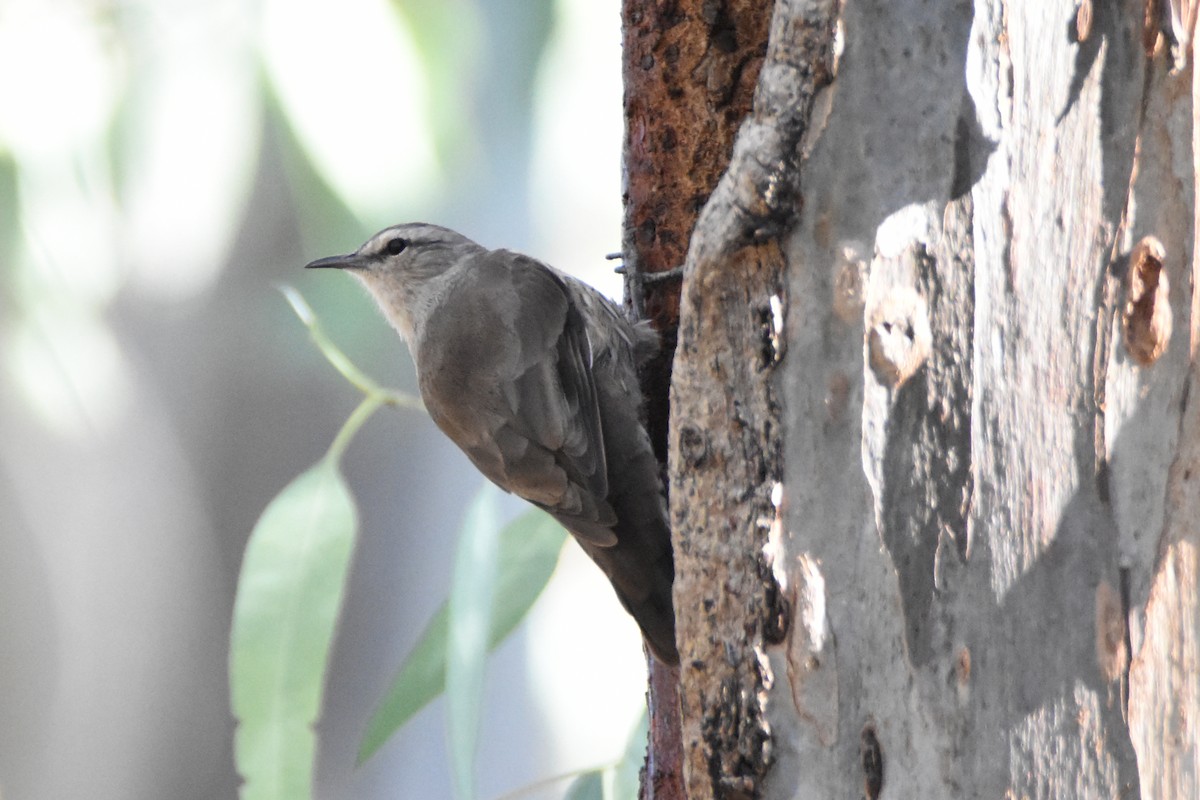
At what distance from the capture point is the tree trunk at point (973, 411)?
0.82 meters

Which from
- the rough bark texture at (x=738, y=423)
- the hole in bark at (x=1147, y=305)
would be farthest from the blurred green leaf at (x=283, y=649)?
the hole in bark at (x=1147, y=305)

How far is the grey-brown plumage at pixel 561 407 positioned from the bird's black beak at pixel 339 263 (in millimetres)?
353

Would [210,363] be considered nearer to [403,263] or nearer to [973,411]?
[403,263]

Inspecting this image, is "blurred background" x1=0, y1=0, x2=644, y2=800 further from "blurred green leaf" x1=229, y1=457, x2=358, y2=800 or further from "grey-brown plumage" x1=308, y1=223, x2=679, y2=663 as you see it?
"grey-brown plumage" x1=308, y1=223, x2=679, y2=663

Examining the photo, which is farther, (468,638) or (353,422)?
(353,422)

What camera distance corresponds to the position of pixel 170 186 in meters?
2.33

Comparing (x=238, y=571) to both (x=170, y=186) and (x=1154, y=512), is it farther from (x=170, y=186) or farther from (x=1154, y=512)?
(x=1154, y=512)

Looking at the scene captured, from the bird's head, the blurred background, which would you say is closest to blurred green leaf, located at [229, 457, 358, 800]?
A: the blurred background

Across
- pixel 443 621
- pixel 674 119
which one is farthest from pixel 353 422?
pixel 674 119

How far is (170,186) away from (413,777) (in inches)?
50.5

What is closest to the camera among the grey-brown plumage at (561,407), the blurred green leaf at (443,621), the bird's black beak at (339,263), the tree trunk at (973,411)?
A: the tree trunk at (973,411)

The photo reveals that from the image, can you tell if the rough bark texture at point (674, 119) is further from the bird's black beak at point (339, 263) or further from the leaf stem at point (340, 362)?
the leaf stem at point (340, 362)

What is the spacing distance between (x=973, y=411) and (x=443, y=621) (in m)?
1.52

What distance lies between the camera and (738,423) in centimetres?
95
